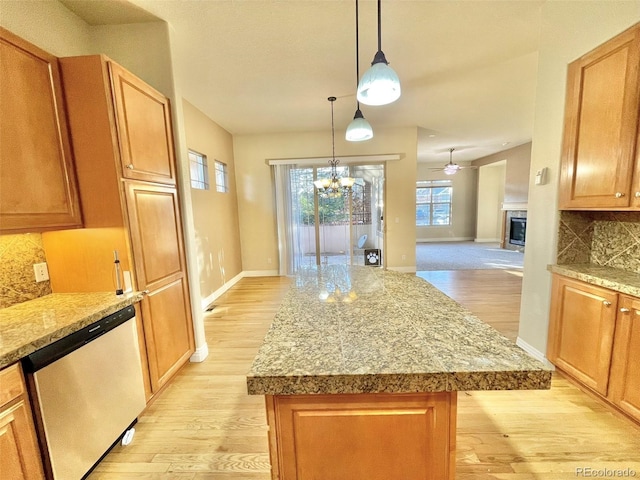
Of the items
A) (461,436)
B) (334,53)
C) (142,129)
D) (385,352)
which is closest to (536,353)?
(461,436)

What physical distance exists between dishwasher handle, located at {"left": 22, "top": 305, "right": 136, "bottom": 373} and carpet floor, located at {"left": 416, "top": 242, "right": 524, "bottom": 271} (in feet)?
17.6

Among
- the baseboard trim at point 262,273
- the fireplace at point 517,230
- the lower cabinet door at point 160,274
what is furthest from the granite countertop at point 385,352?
the fireplace at point 517,230

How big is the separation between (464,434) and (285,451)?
4.57ft

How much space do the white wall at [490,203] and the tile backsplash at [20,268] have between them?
1089cm

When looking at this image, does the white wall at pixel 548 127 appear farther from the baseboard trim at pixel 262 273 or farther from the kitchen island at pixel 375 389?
the baseboard trim at pixel 262 273

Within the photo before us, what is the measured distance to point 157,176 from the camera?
6.68 ft

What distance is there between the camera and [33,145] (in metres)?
1.46

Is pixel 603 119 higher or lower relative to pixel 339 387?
higher

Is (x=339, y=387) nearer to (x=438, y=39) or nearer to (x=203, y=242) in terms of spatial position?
(x=438, y=39)

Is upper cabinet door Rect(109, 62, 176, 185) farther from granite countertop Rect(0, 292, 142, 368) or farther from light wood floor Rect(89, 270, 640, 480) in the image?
light wood floor Rect(89, 270, 640, 480)

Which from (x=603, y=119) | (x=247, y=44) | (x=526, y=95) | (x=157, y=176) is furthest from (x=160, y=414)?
(x=526, y=95)

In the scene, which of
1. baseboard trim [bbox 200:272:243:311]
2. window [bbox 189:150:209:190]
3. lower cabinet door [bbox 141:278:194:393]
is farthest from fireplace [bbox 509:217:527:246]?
lower cabinet door [bbox 141:278:194:393]

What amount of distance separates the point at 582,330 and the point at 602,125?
4.66ft

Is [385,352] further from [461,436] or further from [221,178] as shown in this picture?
[221,178]
